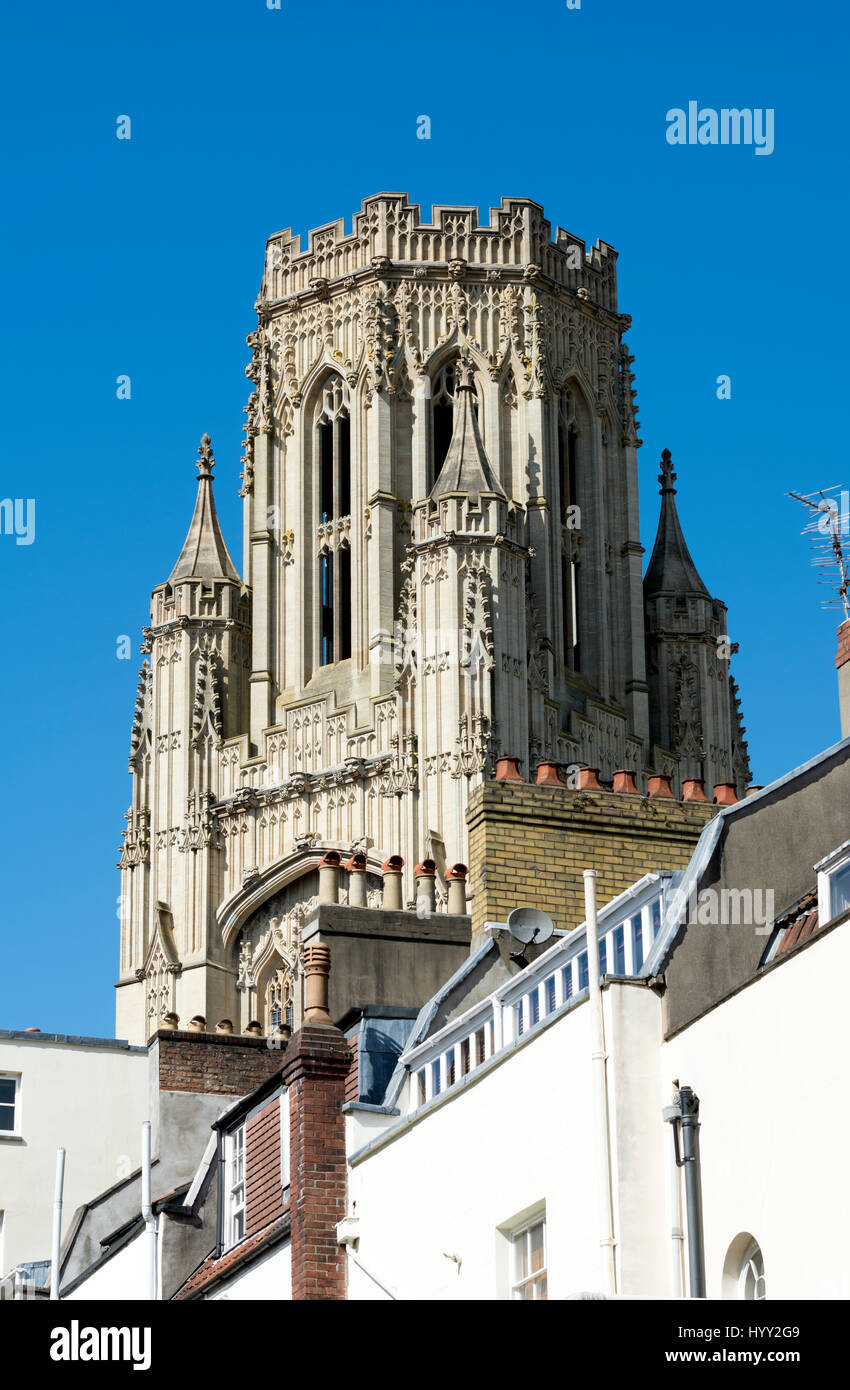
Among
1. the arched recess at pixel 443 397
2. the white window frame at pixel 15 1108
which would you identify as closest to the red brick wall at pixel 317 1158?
the white window frame at pixel 15 1108

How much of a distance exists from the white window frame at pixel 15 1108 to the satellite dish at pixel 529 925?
11.2m

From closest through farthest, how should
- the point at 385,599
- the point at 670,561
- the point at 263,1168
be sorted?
the point at 263,1168 → the point at 385,599 → the point at 670,561

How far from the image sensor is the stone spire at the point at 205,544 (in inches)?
3378

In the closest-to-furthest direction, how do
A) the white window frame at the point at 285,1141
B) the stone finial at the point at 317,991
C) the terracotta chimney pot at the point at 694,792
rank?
the white window frame at the point at 285,1141
the stone finial at the point at 317,991
the terracotta chimney pot at the point at 694,792

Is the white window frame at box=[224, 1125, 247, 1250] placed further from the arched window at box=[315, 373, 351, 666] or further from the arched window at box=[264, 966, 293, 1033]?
the arched window at box=[315, 373, 351, 666]

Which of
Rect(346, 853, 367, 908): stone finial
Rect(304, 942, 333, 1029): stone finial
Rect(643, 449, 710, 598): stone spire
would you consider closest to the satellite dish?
Rect(304, 942, 333, 1029): stone finial

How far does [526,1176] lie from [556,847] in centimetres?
768

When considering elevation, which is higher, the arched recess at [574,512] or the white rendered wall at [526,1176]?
the arched recess at [574,512]

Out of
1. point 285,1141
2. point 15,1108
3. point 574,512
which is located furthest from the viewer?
point 574,512

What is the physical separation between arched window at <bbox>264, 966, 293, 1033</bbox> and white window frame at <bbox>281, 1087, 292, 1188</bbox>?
172 ft

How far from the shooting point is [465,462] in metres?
79.8

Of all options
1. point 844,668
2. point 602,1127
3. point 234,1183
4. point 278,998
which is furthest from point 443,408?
point 602,1127

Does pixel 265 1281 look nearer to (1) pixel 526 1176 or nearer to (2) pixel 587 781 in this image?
(1) pixel 526 1176

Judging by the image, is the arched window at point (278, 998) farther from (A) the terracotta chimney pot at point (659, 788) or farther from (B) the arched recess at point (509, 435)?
(A) the terracotta chimney pot at point (659, 788)
